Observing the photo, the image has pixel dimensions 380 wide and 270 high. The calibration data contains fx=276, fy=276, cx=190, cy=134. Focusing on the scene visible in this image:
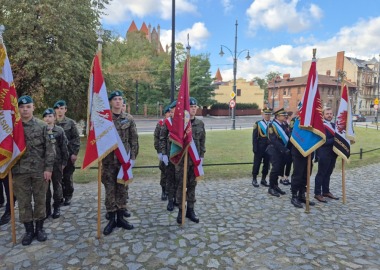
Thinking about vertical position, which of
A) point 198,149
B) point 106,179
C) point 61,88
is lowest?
point 106,179

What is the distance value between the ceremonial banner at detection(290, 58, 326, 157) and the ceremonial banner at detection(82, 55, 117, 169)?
12.6ft

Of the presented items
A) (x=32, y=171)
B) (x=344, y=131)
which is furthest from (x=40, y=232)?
(x=344, y=131)

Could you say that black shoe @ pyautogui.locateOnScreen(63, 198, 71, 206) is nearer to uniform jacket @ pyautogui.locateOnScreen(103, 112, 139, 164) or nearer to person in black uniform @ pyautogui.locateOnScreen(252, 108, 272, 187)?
uniform jacket @ pyautogui.locateOnScreen(103, 112, 139, 164)

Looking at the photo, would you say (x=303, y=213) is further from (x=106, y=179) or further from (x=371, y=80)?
(x=371, y=80)

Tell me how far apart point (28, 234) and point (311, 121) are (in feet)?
18.3

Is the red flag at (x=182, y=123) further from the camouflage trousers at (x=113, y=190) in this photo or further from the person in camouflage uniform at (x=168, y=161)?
the camouflage trousers at (x=113, y=190)

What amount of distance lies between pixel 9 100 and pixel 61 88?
888 cm

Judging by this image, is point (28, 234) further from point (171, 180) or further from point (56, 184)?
point (171, 180)

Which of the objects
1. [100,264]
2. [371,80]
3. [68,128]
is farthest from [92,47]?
[371,80]

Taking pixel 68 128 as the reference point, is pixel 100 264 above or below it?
below

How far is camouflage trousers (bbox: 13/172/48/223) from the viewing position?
4242 millimetres

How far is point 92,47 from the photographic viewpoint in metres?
13.8

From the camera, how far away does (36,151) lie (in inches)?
170

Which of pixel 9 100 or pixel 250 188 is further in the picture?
pixel 250 188
